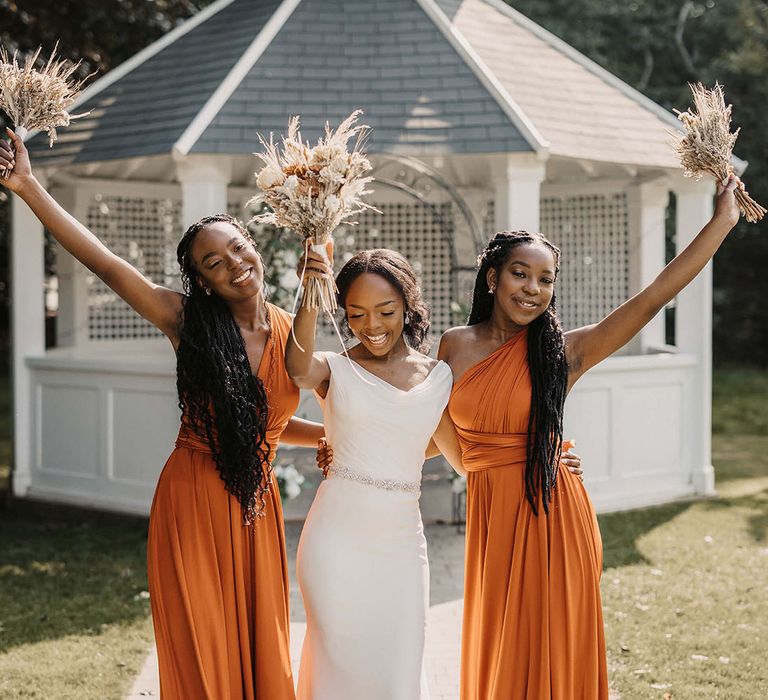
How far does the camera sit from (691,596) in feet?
21.4

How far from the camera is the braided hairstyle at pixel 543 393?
3473 millimetres

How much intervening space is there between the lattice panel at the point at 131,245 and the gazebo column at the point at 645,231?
4.69m

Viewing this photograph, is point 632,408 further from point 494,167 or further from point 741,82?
point 741,82

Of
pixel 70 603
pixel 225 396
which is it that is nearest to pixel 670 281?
pixel 225 396

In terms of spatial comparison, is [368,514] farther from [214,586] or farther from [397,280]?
[397,280]

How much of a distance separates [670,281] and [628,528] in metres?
5.29

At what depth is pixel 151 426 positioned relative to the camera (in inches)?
331

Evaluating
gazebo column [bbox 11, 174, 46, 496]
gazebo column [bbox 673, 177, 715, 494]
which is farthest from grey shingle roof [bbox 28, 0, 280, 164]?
gazebo column [bbox 673, 177, 715, 494]

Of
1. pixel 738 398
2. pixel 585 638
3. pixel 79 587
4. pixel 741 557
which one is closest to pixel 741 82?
pixel 738 398

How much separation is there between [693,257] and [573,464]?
2.78 feet

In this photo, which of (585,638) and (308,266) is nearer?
(308,266)

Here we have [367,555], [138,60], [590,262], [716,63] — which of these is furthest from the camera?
[716,63]

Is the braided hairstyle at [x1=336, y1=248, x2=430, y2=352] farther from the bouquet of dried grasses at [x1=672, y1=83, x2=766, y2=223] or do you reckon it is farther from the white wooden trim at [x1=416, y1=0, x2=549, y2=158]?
the white wooden trim at [x1=416, y1=0, x2=549, y2=158]

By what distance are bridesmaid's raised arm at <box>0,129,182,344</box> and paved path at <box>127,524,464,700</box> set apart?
2.36 meters
